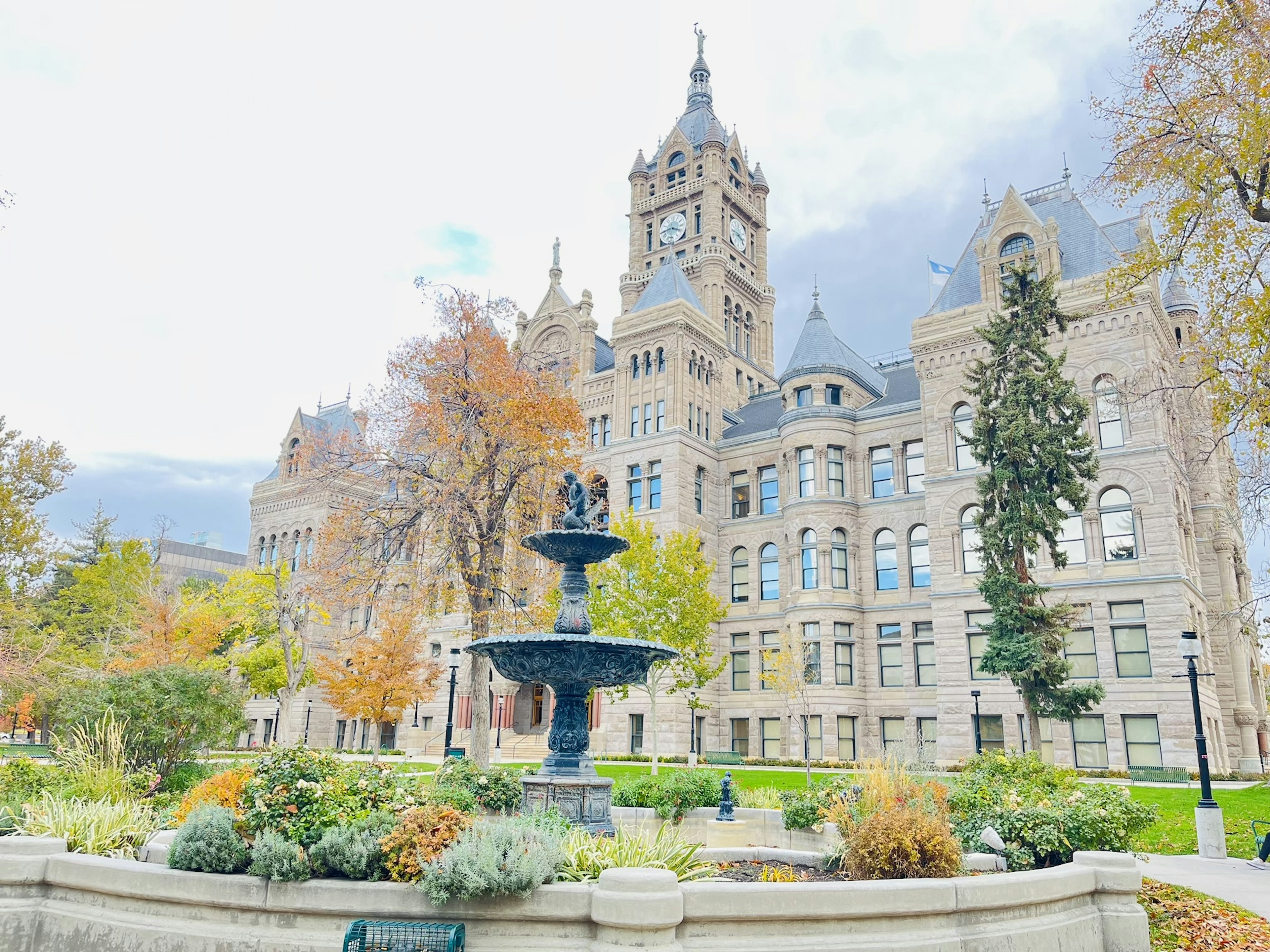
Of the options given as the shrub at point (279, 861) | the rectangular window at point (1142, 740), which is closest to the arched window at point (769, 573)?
the rectangular window at point (1142, 740)

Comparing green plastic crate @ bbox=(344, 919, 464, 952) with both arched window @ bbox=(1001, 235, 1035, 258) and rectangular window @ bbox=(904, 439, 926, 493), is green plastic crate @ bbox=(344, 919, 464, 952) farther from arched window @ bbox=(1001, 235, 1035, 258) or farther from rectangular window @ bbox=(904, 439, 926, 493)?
rectangular window @ bbox=(904, 439, 926, 493)

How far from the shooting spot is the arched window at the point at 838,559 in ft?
138

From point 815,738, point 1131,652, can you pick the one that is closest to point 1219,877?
point 1131,652

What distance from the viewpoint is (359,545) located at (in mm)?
25047

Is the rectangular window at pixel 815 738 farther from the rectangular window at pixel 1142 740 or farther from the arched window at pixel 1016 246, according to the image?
the arched window at pixel 1016 246

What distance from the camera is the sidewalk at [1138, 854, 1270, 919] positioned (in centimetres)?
1099

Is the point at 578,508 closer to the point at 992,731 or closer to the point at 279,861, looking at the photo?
the point at 279,861

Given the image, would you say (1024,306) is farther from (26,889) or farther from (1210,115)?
(26,889)

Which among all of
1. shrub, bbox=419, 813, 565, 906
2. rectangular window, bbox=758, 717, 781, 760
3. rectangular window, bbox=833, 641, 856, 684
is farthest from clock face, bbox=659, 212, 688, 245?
shrub, bbox=419, 813, 565, 906

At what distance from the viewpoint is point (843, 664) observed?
4094 centimetres

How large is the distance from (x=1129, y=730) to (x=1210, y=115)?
24.6 meters

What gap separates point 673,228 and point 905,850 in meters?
59.0

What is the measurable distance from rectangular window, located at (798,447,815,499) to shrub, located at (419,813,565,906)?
123 feet

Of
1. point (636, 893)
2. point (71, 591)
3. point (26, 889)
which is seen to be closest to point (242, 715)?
point (26, 889)
